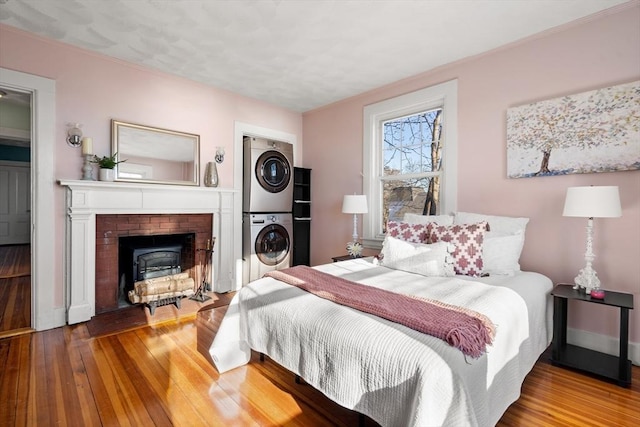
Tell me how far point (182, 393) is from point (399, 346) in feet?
4.63

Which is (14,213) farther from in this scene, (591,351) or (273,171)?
(591,351)

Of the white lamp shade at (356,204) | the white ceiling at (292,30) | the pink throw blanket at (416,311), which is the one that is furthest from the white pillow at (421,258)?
the white ceiling at (292,30)

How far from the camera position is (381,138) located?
397cm

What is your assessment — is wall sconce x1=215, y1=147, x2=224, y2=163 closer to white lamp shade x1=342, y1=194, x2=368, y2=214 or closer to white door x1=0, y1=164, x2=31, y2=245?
white lamp shade x1=342, y1=194, x2=368, y2=214

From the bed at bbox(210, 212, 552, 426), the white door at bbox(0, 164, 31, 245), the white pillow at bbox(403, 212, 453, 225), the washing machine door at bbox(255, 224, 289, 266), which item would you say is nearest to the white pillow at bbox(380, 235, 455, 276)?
the bed at bbox(210, 212, 552, 426)

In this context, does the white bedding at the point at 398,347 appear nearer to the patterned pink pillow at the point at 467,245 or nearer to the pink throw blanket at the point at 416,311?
the pink throw blanket at the point at 416,311

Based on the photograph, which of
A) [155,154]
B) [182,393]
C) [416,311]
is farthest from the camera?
[155,154]

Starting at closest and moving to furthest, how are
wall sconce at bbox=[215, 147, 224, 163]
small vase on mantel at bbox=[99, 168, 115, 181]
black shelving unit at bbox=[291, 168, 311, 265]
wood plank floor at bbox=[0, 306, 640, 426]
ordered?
wood plank floor at bbox=[0, 306, 640, 426], small vase on mantel at bbox=[99, 168, 115, 181], wall sconce at bbox=[215, 147, 224, 163], black shelving unit at bbox=[291, 168, 311, 265]

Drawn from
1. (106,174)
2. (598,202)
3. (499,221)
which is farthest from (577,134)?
(106,174)

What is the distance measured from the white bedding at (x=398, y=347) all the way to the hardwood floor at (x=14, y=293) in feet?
7.21

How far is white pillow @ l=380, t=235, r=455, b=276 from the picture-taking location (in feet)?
7.91

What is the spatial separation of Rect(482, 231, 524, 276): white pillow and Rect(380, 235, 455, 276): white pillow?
29cm

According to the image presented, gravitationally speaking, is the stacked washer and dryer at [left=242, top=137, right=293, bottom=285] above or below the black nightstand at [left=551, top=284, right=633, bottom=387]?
above

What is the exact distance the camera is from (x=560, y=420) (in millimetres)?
1673
